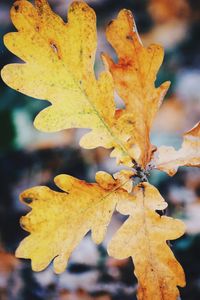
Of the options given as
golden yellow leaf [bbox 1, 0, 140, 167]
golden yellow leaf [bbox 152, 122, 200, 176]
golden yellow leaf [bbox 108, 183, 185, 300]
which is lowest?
golden yellow leaf [bbox 108, 183, 185, 300]

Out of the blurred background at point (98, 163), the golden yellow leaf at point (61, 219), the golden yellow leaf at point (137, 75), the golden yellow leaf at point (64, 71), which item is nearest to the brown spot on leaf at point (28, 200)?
the golden yellow leaf at point (61, 219)

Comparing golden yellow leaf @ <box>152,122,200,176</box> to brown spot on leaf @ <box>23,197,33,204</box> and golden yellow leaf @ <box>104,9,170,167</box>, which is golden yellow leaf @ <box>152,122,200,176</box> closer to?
golden yellow leaf @ <box>104,9,170,167</box>

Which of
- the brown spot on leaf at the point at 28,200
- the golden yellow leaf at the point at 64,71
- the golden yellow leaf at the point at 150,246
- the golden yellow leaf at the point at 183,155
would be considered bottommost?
the golden yellow leaf at the point at 150,246

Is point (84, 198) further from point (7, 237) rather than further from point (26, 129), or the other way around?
point (26, 129)

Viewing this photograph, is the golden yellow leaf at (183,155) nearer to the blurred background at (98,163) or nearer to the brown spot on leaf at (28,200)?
the brown spot on leaf at (28,200)

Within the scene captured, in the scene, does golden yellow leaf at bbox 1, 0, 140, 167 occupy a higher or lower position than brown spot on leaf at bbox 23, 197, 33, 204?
higher

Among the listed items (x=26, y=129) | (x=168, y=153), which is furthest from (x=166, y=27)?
(x=168, y=153)

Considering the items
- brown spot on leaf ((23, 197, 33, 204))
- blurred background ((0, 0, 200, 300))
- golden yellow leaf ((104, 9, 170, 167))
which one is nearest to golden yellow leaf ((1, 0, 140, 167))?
golden yellow leaf ((104, 9, 170, 167))
